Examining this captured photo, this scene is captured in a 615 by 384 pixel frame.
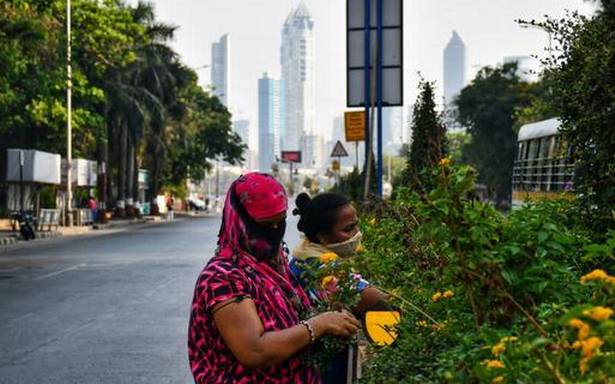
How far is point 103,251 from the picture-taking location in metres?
27.6

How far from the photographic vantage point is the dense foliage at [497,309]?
2.39 metres

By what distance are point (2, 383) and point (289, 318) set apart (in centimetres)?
585

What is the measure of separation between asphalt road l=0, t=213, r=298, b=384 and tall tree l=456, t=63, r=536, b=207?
143 ft

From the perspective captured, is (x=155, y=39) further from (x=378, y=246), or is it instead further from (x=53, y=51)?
(x=378, y=246)

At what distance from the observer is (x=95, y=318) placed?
41.6ft

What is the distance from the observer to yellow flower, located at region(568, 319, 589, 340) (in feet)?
7.20

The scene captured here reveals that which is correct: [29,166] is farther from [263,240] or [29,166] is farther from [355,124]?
[263,240]

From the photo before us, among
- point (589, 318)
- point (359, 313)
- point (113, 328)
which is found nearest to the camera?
point (589, 318)

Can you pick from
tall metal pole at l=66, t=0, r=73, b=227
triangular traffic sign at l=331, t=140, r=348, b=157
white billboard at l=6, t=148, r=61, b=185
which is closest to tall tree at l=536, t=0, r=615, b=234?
triangular traffic sign at l=331, t=140, r=348, b=157

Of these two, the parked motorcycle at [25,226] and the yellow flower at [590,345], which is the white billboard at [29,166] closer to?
the parked motorcycle at [25,226]

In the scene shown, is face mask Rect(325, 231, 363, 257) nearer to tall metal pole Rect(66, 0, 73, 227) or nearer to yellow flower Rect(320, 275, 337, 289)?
yellow flower Rect(320, 275, 337, 289)

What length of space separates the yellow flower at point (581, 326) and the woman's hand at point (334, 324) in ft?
3.55

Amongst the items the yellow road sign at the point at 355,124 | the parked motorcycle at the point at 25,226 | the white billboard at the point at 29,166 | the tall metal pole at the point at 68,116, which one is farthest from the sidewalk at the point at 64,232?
the yellow road sign at the point at 355,124

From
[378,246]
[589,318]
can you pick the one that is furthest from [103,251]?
[589,318]
